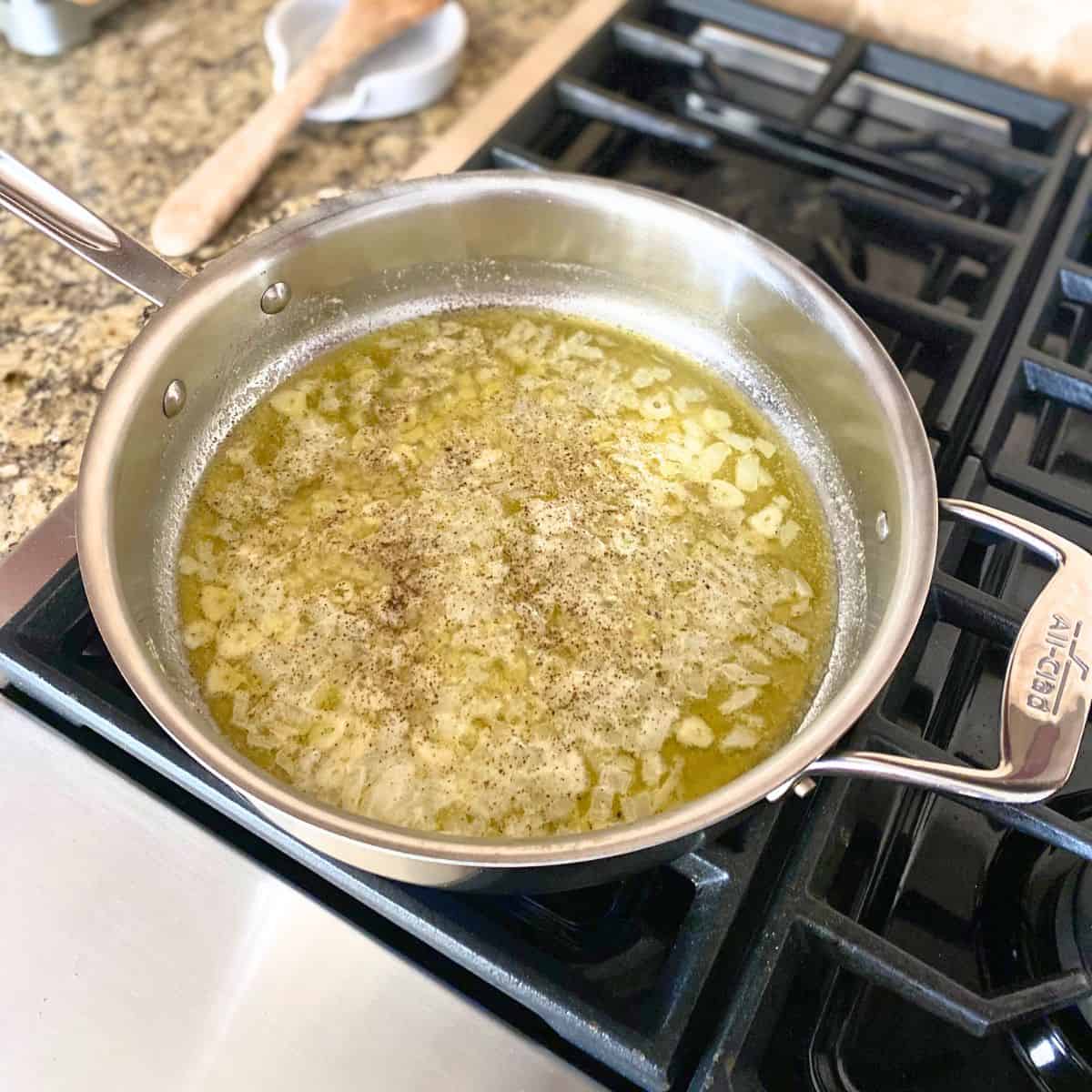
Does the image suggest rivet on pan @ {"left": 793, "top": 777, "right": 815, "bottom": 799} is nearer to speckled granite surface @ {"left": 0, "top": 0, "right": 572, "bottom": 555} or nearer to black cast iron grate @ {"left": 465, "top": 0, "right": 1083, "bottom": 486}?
black cast iron grate @ {"left": 465, "top": 0, "right": 1083, "bottom": 486}

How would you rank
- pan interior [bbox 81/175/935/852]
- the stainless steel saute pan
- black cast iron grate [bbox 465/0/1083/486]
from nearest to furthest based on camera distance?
the stainless steel saute pan < pan interior [bbox 81/175/935/852] < black cast iron grate [bbox 465/0/1083/486]

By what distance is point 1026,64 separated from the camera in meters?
1.20

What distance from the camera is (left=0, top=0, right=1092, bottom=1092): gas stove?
0.62 meters

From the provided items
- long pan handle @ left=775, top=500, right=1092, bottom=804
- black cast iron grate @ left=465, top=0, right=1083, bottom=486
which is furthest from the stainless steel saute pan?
black cast iron grate @ left=465, top=0, right=1083, bottom=486

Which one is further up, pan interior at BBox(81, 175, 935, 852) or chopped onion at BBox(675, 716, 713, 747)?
pan interior at BBox(81, 175, 935, 852)

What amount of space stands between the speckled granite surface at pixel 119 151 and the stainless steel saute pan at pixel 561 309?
0.13 m

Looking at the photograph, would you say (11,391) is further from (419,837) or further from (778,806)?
(778,806)

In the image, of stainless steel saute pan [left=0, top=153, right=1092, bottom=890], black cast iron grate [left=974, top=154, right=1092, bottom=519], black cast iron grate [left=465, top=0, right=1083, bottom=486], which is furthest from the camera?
black cast iron grate [left=465, top=0, right=1083, bottom=486]

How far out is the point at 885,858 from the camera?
2.32ft

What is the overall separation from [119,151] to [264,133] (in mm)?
181

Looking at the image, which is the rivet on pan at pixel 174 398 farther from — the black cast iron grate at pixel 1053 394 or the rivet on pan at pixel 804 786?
the black cast iron grate at pixel 1053 394

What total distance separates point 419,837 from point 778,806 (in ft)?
0.92

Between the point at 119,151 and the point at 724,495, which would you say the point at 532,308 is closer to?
the point at 724,495

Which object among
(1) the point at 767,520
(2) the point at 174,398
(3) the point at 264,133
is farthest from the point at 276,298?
(1) the point at 767,520
